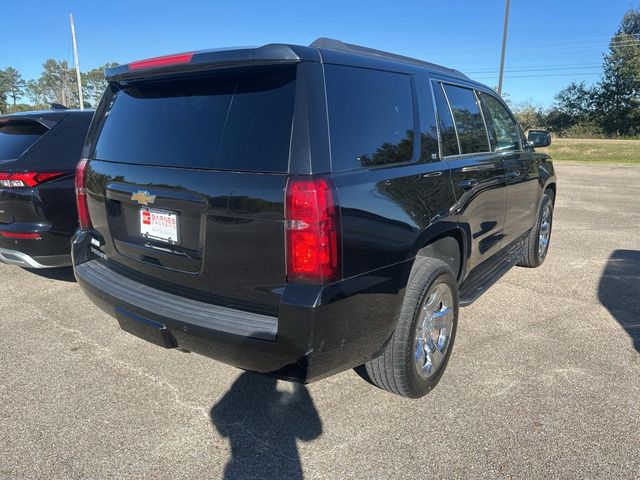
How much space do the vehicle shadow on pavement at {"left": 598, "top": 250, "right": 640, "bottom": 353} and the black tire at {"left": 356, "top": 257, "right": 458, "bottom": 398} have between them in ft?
6.17

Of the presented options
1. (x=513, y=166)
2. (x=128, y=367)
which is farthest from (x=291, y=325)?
(x=513, y=166)

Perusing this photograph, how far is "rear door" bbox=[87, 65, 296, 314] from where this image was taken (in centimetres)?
216

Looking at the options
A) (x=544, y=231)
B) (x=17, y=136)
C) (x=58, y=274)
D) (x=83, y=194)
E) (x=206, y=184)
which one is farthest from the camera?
(x=544, y=231)

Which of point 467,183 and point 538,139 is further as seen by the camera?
point 538,139

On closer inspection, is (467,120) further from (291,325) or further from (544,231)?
(544,231)

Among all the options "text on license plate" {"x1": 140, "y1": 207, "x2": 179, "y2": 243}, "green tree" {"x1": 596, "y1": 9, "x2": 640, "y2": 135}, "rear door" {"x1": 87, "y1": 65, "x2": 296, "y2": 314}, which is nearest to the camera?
"rear door" {"x1": 87, "y1": 65, "x2": 296, "y2": 314}

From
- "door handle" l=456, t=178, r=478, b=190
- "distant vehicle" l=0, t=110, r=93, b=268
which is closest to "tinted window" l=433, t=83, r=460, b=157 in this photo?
"door handle" l=456, t=178, r=478, b=190

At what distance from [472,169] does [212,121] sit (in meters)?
1.88

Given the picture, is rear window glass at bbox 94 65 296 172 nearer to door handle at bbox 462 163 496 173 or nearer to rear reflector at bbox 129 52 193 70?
rear reflector at bbox 129 52 193 70

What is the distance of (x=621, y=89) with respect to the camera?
Result: 5122 centimetres

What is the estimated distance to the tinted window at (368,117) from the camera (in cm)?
225

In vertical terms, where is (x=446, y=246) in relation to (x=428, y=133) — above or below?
below

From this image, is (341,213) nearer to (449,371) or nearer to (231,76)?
(231,76)

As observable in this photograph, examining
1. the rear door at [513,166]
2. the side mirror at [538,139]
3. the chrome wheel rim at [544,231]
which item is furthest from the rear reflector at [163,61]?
the chrome wheel rim at [544,231]
